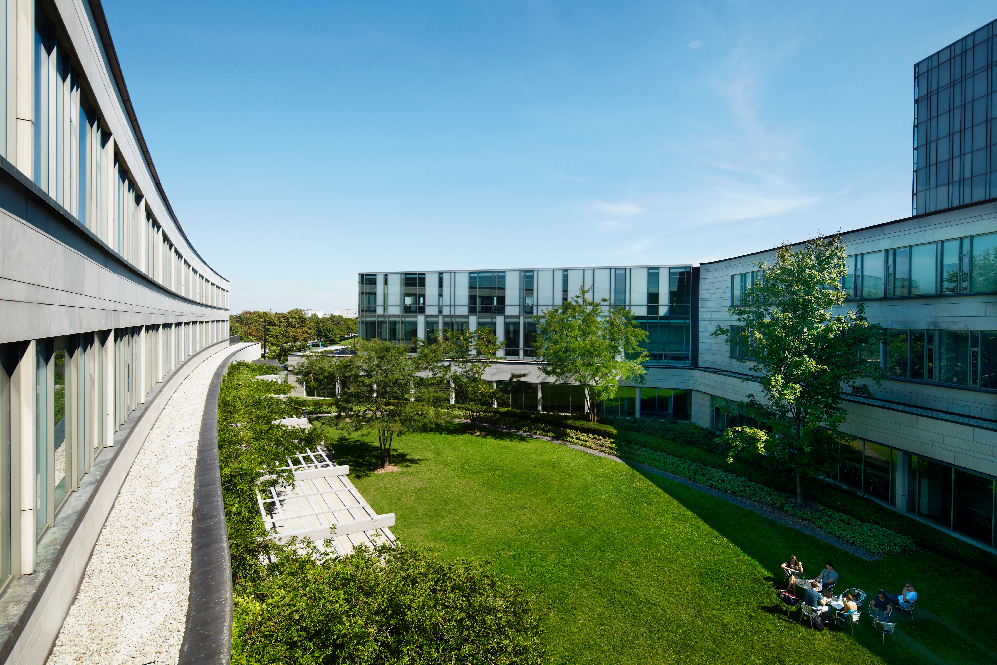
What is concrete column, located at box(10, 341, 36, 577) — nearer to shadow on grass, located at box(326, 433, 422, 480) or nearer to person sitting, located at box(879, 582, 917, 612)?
person sitting, located at box(879, 582, 917, 612)

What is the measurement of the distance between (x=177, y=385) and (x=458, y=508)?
527 inches

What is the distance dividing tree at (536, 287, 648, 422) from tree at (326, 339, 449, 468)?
10.4m

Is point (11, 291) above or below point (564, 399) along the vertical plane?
above

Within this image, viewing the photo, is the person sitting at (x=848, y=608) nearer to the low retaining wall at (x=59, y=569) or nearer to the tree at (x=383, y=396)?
the low retaining wall at (x=59, y=569)

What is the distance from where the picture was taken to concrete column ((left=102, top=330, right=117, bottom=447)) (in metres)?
10.8

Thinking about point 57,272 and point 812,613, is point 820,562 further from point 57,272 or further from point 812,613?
point 57,272

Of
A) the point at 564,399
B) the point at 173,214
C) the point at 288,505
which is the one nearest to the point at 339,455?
the point at 288,505

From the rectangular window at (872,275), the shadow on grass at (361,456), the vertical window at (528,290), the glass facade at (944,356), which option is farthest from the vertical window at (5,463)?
the vertical window at (528,290)

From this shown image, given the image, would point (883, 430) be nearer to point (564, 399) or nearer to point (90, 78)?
point (564, 399)

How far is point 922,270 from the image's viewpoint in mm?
20859

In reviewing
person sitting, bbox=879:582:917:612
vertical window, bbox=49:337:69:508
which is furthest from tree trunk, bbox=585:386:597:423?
vertical window, bbox=49:337:69:508

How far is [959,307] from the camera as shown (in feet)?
62.8

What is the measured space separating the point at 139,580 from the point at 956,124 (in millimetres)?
72660

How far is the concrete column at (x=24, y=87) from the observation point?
6.02m
